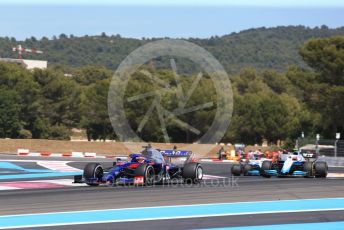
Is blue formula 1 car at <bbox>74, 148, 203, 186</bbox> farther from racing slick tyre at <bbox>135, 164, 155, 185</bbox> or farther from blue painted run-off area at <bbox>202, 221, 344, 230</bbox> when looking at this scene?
blue painted run-off area at <bbox>202, 221, 344, 230</bbox>

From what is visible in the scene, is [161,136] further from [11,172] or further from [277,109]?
[11,172]

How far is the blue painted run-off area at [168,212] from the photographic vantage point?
485 inches

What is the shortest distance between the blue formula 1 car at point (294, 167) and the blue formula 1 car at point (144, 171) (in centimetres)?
498

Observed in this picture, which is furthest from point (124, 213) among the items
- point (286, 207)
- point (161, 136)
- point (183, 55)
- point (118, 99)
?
point (161, 136)

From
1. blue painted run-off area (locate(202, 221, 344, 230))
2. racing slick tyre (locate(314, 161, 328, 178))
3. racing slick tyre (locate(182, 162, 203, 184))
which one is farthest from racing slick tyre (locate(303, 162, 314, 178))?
blue painted run-off area (locate(202, 221, 344, 230))

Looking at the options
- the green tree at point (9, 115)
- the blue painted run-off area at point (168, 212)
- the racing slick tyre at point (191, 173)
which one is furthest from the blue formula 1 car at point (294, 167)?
the green tree at point (9, 115)

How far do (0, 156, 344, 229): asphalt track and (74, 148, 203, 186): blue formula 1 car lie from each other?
0.58 m

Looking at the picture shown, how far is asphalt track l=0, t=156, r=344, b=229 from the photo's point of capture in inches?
481

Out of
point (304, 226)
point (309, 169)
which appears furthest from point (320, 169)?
point (304, 226)

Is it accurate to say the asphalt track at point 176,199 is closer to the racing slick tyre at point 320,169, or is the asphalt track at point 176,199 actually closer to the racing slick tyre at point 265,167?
the racing slick tyre at point 320,169

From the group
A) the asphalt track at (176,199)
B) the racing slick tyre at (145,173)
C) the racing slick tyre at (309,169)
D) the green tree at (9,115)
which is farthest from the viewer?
the green tree at (9,115)

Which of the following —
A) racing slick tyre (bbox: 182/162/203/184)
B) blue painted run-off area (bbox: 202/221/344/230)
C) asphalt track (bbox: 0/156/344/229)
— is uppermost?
racing slick tyre (bbox: 182/162/203/184)

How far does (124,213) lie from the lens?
44.0 feet

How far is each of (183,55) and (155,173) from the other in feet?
25.9
